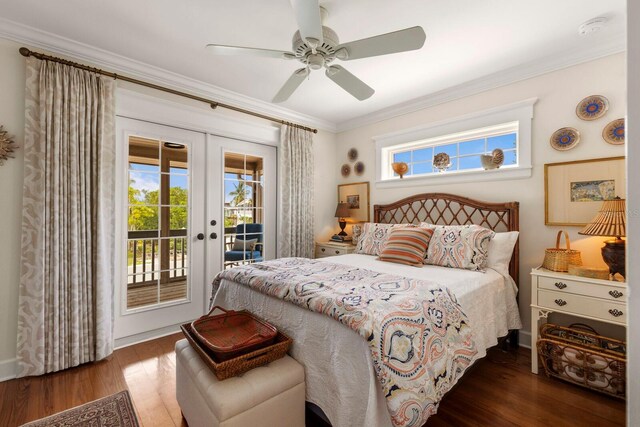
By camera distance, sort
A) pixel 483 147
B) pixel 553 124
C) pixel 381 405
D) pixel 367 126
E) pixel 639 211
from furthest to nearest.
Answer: pixel 367 126, pixel 483 147, pixel 553 124, pixel 381 405, pixel 639 211

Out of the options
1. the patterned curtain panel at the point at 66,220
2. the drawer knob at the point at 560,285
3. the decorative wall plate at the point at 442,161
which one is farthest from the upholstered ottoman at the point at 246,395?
the decorative wall plate at the point at 442,161

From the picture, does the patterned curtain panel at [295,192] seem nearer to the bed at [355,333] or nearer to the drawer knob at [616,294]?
the bed at [355,333]

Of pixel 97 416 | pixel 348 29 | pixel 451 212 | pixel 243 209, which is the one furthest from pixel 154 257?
pixel 451 212

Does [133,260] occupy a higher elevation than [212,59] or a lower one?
lower

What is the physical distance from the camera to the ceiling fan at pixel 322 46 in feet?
4.98

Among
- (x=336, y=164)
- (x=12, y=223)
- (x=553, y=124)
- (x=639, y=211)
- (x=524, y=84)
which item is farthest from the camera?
(x=336, y=164)

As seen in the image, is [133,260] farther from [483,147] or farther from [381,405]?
[483,147]

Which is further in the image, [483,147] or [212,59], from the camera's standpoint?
[483,147]

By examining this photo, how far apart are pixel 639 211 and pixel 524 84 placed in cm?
282

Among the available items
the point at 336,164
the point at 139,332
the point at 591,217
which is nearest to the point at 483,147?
the point at 591,217

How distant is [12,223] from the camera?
217 centimetres

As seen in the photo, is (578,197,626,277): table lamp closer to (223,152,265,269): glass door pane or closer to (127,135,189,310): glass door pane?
(223,152,265,269): glass door pane

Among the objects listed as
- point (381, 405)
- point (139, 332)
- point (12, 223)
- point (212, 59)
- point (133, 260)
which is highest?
point (212, 59)

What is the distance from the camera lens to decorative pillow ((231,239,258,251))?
3529mm
